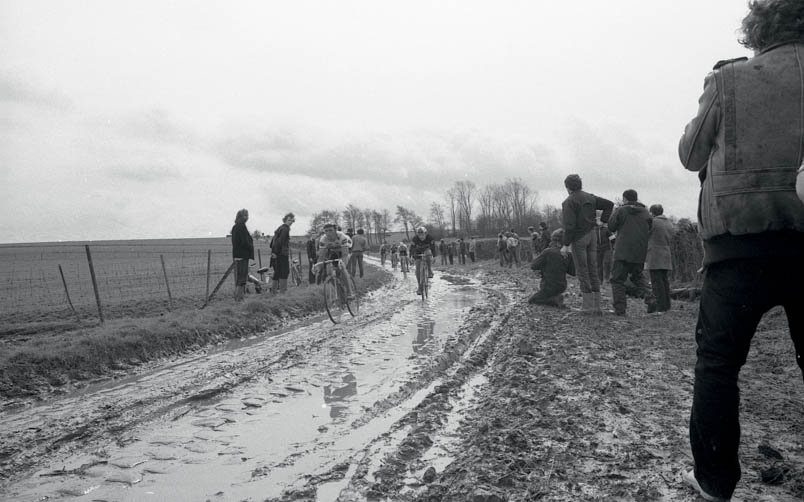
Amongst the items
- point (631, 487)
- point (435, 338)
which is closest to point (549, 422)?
point (631, 487)

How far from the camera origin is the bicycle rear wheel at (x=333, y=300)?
31.8 ft

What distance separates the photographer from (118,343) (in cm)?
711

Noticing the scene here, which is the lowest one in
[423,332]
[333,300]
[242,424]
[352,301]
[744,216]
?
[423,332]

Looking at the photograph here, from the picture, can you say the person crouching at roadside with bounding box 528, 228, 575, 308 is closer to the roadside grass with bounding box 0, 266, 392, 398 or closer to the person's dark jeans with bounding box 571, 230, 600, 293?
the person's dark jeans with bounding box 571, 230, 600, 293

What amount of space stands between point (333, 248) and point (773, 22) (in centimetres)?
867

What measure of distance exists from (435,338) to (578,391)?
11.0ft

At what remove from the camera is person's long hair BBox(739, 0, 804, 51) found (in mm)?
2137

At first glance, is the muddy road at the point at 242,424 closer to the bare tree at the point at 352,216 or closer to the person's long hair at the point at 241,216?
the person's long hair at the point at 241,216

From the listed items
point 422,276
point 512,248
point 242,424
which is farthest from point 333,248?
point 512,248

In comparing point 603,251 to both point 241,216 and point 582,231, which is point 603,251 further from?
point 241,216

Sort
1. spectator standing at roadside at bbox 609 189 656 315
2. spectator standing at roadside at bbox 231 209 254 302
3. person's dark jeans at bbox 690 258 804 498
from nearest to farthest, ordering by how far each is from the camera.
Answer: person's dark jeans at bbox 690 258 804 498
spectator standing at roadside at bbox 609 189 656 315
spectator standing at roadside at bbox 231 209 254 302

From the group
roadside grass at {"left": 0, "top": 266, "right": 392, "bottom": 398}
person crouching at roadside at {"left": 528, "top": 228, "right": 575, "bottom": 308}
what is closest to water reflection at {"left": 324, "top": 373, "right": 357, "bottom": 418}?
roadside grass at {"left": 0, "top": 266, "right": 392, "bottom": 398}

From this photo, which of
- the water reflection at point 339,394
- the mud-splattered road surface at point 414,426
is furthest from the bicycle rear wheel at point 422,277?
the water reflection at point 339,394

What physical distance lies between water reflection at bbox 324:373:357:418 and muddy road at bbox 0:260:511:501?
0.5 inches
